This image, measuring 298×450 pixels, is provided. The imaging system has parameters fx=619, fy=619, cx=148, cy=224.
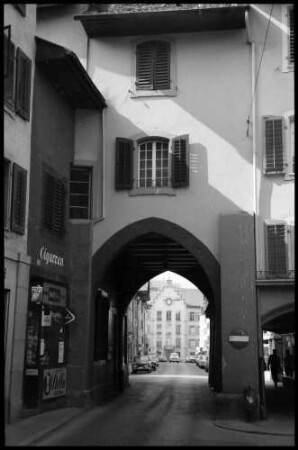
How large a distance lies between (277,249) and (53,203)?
6.55m

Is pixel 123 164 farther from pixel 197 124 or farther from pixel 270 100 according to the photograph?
pixel 270 100

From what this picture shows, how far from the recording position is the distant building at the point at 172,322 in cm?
12456

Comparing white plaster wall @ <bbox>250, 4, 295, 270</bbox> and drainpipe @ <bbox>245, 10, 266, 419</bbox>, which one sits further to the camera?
white plaster wall @ <bbox>250, 4, 295, 270</bbox>

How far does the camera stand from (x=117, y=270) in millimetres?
23969

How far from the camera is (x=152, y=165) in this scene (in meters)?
19.4

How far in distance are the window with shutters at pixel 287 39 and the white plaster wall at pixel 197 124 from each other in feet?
3.66

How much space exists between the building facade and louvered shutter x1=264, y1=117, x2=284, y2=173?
23.3 ft

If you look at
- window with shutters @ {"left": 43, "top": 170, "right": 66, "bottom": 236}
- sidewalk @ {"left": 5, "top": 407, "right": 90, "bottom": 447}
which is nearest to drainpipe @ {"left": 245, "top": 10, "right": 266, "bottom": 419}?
sidewalk @ {"left": 5, "top": 407, "right": 90, "bottom": 447}

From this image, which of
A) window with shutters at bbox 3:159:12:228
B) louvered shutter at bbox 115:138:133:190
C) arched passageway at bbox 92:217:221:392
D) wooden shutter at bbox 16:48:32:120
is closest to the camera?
window with shutters at bbox 3:159:12:228

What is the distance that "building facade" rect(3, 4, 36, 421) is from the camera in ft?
46.4

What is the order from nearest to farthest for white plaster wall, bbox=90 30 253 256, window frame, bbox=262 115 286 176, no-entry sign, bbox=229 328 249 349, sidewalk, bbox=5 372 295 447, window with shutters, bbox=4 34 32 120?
1. sidewalk, bbox=5 372 295 447
2. window with shutters, bbox=4 34 32 120
3. no-entry sign, bbox=229 328 249 349
4. window frame, bbox=262 115 286 176
5. white plaster wall, bbox=90 30 253 256

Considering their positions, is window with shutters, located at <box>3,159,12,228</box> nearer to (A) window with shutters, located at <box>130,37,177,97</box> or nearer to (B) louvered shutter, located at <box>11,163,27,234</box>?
(B) louvered shutter, located at <box>11,163,27,234</box>

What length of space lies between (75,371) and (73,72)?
335 inches

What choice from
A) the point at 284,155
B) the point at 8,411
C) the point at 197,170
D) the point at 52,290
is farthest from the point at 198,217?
the point at 8,411
